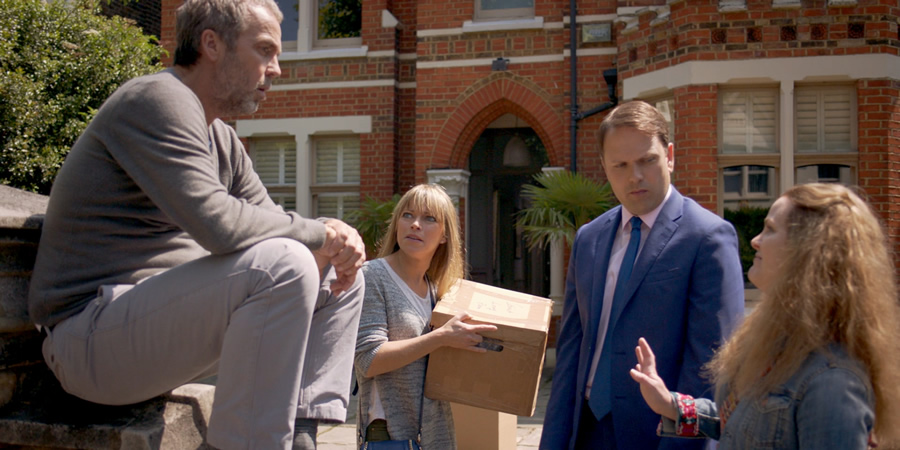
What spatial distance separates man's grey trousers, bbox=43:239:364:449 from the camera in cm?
182

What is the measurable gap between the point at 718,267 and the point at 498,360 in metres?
0.86

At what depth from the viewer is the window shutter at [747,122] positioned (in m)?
8.32

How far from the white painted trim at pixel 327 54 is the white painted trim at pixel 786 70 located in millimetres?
4358

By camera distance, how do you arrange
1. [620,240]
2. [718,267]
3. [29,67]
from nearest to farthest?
[718,267] → [620,240] → [29,67]

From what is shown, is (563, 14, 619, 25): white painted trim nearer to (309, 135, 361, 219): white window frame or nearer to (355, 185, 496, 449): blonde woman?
(309, 135, 361, 219): white window frame

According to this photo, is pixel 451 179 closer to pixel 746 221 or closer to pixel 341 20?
pixel 341 20

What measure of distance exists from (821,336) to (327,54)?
9.87 metres

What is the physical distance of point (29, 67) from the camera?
7145 mm

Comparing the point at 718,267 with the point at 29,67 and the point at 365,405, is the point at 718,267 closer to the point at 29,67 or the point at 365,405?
the point at 365,405

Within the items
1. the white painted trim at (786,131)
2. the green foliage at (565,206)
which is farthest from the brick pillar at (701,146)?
the green foliage at (565,206)

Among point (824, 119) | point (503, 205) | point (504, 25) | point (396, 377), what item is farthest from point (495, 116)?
point (396, 377)

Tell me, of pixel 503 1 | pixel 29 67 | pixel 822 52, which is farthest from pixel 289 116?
pixel 822 52

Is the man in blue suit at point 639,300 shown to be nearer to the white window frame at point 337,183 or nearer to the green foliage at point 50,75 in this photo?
the green foliage at point 50,75

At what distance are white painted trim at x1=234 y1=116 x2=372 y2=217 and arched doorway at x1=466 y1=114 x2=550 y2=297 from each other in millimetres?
2009
